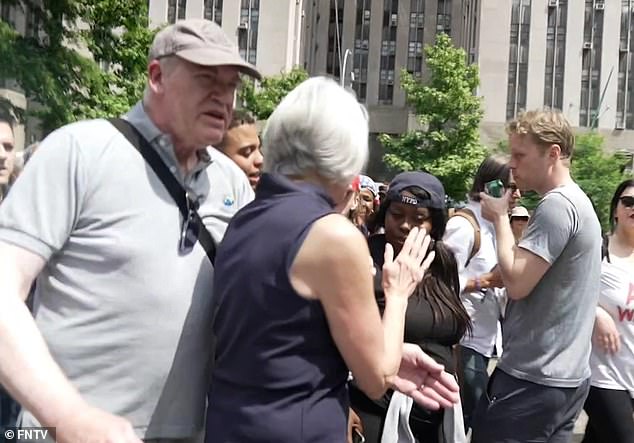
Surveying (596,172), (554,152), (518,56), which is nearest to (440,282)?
(554,152)

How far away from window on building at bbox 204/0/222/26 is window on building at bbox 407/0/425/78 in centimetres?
1879

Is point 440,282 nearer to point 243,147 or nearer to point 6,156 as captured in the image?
point 243,147

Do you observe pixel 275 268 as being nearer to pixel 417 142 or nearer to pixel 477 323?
pixel 477 323

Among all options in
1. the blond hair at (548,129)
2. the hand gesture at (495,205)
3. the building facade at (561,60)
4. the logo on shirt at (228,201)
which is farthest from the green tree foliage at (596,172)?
the logo on shirt at (228,201)

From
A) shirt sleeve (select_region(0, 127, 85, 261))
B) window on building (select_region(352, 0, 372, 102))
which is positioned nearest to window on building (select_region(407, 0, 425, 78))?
window on building (select_region(352, 0, 372, 102))

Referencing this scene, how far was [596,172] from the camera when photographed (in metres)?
39.3

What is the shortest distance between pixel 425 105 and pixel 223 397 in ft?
131

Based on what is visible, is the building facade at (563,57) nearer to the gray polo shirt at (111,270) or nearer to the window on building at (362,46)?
the window on building at (362,46)

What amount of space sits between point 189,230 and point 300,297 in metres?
0.35

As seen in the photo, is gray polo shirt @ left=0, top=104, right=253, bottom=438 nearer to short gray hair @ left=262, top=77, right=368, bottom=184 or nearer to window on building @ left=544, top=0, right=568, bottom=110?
short gray hair @ left=262, top=77, right=368, bottom=184

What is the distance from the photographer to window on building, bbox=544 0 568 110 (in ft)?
187

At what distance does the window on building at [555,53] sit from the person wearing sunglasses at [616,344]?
54.5 m

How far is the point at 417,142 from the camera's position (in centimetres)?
4312

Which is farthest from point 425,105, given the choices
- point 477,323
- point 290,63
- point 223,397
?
point 223,397
